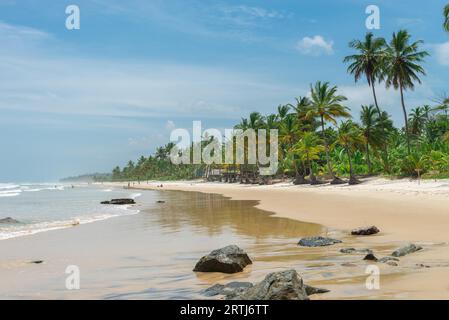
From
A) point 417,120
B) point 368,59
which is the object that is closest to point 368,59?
point 368,59

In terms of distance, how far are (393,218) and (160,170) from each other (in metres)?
156

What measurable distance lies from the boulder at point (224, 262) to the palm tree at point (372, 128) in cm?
4575

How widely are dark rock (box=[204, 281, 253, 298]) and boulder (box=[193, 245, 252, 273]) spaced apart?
130 cm

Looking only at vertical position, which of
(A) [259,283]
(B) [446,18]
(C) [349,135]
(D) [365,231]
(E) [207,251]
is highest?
(B) [446,18]

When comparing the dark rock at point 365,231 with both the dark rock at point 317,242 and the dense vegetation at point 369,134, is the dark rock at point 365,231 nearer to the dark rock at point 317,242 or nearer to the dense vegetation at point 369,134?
the dark rock at point 317,242

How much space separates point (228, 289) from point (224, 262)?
167 centimetres

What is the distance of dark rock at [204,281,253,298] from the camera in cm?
607

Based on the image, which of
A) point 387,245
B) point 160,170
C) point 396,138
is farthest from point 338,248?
point 160,170

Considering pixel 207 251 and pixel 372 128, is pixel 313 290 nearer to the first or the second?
pixel 207 251

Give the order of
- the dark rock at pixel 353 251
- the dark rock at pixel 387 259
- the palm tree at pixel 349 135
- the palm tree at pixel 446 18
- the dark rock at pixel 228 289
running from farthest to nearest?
the palm tree at pixel 349 135 → the palm tree at pixel 446 18 → the dark rock at pixel 353 251 → the dark rock at pixel 387 259 → the dark rock at pixel 228 289

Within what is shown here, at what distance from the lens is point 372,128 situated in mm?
51562

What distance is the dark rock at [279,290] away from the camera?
211 inches

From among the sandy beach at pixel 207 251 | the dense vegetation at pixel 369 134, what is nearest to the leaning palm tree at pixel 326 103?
the dense vegetation at pixel 369 134

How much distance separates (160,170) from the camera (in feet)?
552
